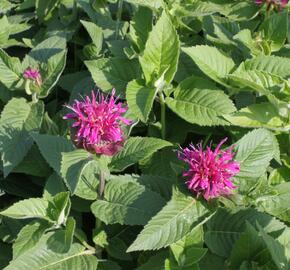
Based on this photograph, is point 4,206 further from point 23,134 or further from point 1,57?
point 1,57

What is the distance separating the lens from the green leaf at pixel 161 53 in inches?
63.4

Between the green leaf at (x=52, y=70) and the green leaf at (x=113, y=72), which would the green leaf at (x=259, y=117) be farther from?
the green leaf at (x=52, y=70)

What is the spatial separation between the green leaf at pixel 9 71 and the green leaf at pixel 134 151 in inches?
24.8

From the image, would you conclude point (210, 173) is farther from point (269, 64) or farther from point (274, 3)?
point (274, 3)

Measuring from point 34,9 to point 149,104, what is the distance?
4.53ft

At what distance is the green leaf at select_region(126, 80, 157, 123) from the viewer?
60.0 inches

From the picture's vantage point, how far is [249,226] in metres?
1.29

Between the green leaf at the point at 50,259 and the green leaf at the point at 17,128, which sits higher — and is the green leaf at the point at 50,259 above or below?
below

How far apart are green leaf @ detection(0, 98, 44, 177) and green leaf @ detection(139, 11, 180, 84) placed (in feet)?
1.40

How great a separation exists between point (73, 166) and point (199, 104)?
21.8 inches

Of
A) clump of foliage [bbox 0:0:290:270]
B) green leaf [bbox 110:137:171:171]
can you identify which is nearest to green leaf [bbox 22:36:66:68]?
clump of foliage [bbox 0:0:290:270]

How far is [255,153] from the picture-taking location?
55.7 inches

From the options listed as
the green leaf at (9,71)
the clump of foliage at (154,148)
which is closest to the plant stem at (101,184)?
the clump of foliage at (154,148)

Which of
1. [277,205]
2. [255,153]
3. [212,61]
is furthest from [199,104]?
[277,205]
